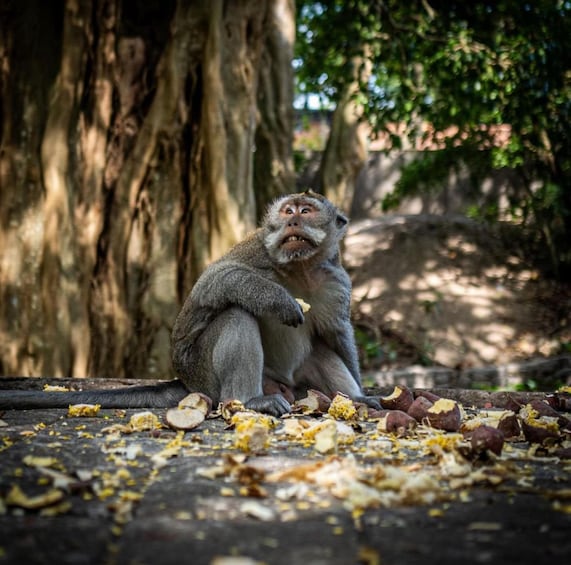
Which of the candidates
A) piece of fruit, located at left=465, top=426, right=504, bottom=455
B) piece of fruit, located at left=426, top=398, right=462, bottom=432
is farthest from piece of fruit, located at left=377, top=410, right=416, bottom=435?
piece of fruit, located at left=465, top=426, right=504, bottom=455

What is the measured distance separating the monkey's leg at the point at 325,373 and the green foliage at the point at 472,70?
4759 mm

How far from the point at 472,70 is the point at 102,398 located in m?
6.35

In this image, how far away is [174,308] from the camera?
650 centimetres

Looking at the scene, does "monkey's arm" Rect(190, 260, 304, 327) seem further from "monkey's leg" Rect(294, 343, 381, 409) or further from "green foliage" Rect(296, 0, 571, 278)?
"green foliage" Rect(296, 0, 571, 278)

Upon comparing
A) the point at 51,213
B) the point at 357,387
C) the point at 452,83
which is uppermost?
the point at 452,83

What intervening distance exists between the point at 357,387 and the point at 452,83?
18.3 ft

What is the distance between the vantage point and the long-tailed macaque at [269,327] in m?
4.12

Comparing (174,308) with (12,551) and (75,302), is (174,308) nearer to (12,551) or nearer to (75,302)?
(75,302)

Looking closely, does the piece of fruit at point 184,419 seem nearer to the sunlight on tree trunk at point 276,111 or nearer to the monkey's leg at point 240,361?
the monkey's leg at point 240,361

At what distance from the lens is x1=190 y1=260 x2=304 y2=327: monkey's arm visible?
4184 millimetres

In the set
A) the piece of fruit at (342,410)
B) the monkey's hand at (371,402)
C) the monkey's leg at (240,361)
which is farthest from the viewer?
the monkey's hand at (371,402)

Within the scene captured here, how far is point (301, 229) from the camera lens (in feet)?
14.6

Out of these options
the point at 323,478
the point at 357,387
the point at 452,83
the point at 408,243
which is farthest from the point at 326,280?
the point at 408,243

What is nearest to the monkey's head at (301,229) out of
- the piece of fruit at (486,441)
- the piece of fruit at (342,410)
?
the piece of fruit at (342,410)
